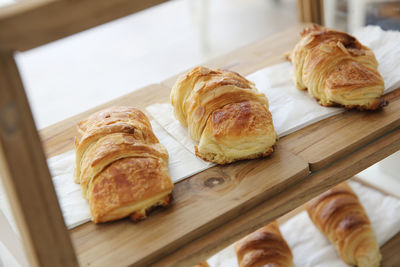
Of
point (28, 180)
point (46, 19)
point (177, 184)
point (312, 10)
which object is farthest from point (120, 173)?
point (312, 10)

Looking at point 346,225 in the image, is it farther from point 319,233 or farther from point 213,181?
point 213,181

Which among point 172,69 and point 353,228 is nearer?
point 353,228

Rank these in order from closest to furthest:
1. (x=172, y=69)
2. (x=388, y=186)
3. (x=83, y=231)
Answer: (x=83, y=231)
(x=388, y=186)
(x=172, y=69)

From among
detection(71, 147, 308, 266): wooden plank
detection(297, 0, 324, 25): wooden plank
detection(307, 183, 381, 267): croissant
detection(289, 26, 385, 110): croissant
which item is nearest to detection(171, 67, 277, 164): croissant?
detection(71, 147, 308, 266): wooden plank

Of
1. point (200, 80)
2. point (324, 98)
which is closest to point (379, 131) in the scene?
point (324, 98)

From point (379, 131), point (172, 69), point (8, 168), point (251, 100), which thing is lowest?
point (172, 69)

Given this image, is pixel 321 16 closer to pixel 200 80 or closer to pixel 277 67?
pixel 277 67

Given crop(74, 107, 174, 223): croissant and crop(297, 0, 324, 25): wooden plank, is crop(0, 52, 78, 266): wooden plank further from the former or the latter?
crop(297, 0, 324, 25): wooden plank
